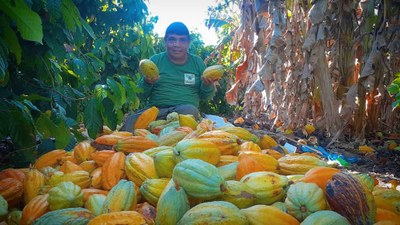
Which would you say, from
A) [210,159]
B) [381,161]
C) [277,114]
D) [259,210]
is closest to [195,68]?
[277,114]

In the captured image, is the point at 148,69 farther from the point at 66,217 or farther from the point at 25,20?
the point at 66,217

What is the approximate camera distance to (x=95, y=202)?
1359 millimetres

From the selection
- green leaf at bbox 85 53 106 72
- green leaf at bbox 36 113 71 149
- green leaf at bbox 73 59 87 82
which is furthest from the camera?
green leaf at bbox 85 53 106 72

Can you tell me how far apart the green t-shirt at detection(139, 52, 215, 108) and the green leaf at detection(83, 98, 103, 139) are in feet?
6.38

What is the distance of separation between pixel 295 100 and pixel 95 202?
15.5ft

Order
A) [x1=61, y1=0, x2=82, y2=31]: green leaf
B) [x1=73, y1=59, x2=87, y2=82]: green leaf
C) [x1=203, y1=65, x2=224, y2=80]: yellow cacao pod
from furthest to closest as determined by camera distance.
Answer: [x1=203, y1=65, x2=224, y2=80]: yellow cacao pod < [x1=73, y1=59, x2=87, y2=82]: green leaf < [x1=61, y1=0, x2=82, y2=31]: green leaf

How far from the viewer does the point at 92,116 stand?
212 centimetres

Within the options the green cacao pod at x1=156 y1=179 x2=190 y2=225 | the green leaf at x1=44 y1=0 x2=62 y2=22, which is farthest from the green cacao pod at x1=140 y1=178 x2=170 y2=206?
the green leaf at x1=44 y1=0 x2=62 y2=22

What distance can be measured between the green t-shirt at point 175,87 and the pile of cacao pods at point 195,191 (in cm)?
237

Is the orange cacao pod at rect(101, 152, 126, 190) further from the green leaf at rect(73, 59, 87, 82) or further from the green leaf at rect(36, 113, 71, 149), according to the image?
the green leaf at rect(73, 59, 87, 82)

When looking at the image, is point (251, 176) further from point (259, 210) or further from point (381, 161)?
point (381, 161)

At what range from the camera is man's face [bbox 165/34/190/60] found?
4145 millimetres

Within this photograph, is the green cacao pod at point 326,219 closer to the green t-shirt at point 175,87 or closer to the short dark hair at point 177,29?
the green t-shirt at point 175,87

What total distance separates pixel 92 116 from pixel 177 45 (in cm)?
224
